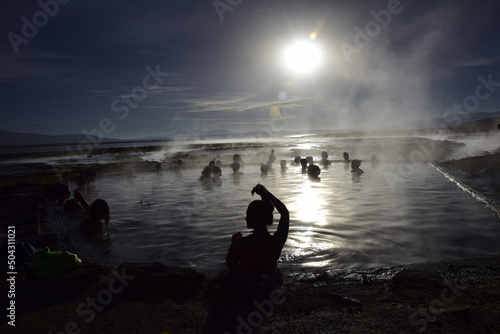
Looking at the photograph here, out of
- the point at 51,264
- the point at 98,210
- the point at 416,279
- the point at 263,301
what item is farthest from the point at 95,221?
the point at 416,279

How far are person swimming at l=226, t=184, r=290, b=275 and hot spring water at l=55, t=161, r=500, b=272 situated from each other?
1368 millimetres

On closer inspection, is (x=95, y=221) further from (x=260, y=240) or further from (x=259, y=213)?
(x=259, y=213)

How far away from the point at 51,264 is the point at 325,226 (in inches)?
289

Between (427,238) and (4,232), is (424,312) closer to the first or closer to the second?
(427,238)

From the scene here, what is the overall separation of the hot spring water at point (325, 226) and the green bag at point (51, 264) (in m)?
1.59

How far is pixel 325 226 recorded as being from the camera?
977 cm

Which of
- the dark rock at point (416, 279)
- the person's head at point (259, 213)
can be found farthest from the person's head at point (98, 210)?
the dark rock at point (416, 279)

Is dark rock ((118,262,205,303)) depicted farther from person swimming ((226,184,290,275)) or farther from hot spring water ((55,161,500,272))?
hot spring water ((55,161,500,272))

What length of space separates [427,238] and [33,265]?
9.35 meters

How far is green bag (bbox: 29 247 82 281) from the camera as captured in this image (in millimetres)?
5965

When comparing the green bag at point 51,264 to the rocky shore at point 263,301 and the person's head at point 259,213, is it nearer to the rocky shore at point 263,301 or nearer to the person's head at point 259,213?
the rocky shore at point 263,301

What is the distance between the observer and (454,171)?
816 inches

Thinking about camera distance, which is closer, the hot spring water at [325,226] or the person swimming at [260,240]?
the person swimming at [260,240]

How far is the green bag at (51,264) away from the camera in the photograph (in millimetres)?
5965
